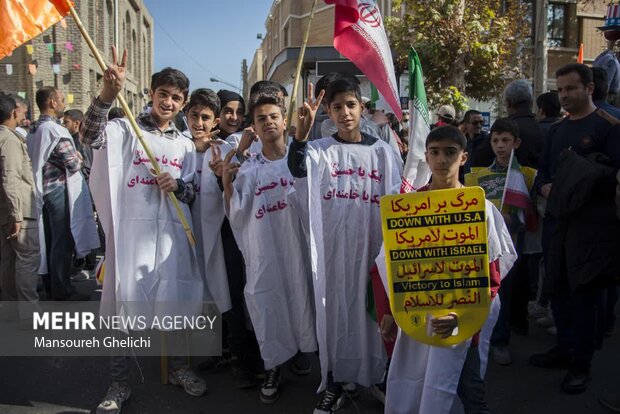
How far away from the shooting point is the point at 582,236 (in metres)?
3.48

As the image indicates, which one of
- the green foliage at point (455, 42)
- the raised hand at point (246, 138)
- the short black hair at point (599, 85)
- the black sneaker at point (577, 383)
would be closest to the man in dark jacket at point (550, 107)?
the short black hair at point (599, 85)

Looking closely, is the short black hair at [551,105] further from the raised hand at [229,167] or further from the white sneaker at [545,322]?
the raised hand at [229,167]

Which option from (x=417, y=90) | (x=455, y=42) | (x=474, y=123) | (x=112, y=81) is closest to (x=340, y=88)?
(x=417, y=90)

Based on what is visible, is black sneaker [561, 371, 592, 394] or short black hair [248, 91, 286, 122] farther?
black sneaker [561, 371, 592, 394]

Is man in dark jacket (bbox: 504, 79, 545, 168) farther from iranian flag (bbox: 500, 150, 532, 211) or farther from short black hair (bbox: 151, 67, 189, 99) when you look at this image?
short black hair (bbox: 151, 67, 189, 99)

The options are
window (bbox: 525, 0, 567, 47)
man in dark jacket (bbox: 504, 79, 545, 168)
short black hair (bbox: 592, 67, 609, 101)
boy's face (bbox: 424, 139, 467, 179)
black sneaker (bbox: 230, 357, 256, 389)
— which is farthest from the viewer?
window (bbox: 525, 0, 567, 47)

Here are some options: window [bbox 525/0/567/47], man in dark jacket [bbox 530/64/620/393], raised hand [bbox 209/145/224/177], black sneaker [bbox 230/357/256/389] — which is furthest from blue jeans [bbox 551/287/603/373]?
window [bbox 525/0/567/47]

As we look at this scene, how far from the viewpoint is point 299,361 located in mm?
4020

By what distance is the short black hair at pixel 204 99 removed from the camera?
12.3 ft

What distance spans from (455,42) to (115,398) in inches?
405

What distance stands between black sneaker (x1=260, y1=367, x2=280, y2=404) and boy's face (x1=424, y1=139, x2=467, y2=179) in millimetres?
1685

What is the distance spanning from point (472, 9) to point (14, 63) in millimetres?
13793

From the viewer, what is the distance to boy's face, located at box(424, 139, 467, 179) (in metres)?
2.76

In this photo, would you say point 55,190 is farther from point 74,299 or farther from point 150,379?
point 150,379
